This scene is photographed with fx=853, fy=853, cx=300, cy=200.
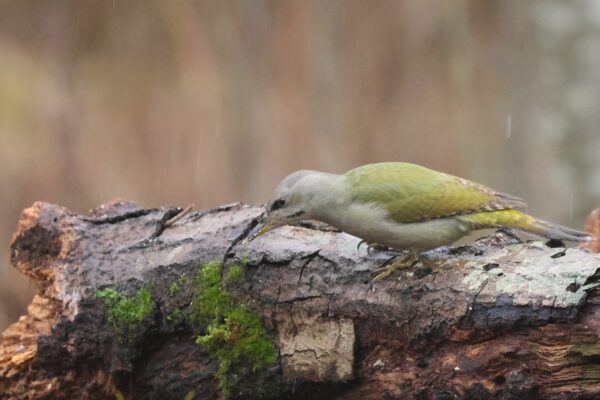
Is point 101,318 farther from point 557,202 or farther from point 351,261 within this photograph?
point 557,202

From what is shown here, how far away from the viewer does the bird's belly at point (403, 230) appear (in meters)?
4.21

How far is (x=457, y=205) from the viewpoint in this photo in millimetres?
4289

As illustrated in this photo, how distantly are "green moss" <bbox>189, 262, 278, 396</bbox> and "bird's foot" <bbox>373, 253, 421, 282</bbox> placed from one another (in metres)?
0.64

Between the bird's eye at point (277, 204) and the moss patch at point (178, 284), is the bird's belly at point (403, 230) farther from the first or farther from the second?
the moss patch at point (178, 284)

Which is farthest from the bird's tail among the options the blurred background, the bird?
the blurred background

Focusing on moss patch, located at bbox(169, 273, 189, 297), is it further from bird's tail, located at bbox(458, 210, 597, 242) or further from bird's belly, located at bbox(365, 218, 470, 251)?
bird's tail, located at bbox(458, 210, 597, 242)

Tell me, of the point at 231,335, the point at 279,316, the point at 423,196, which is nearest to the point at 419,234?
the point at 423,196

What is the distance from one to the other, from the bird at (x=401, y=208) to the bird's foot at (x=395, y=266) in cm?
5

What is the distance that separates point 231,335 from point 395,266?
878 mm

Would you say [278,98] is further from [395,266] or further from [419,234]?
[395,266]

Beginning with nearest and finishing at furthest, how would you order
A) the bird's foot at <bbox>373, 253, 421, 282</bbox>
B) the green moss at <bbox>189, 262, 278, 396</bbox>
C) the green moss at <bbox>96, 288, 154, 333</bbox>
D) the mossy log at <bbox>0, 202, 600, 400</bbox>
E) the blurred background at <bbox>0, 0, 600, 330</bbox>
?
1. the mossy log at <bbox>0, 202, 600, 400</bbox>
2. the bird's foot at <bbox>373, 253, 421, 282</bbox>
3. the green moss at <bbox>189, 262, 278, 396</bbox>
4. the green moss at <bbox>96, 288, 154, 333</bbox>
5. the blurred background at <bbox>0, 0, 600, 330</bbox>

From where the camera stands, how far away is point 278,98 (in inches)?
342

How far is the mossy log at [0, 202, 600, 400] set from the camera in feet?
11.5

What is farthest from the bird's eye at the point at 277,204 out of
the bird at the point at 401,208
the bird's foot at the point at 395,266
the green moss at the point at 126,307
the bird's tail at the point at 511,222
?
the bird's tail at the point at 511,222
